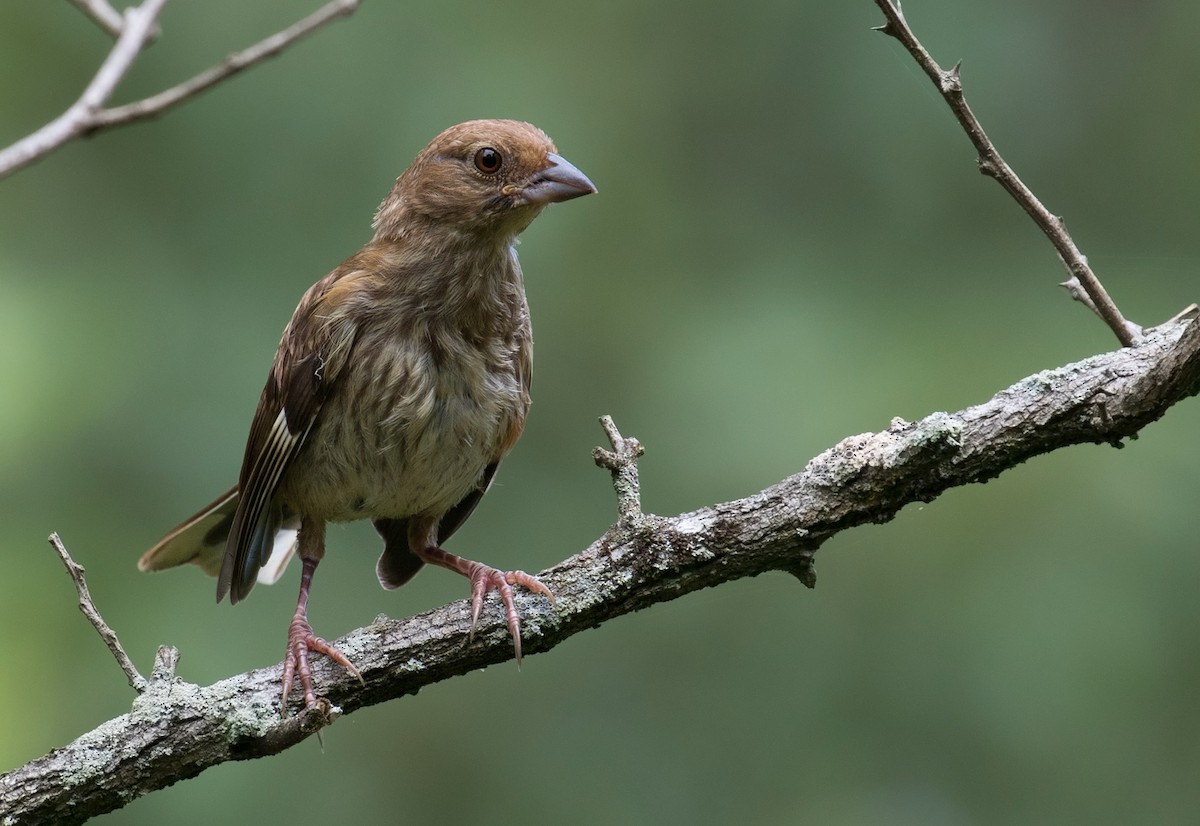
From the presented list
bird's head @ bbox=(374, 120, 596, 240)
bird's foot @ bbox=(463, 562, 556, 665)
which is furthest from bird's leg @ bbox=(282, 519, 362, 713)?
bird's head @ bbox=(374, 120, 596, 240)

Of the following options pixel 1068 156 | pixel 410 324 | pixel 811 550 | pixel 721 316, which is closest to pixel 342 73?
pixel 721 316

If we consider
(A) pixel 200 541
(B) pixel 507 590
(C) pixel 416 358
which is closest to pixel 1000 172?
(B) pixel 507 590

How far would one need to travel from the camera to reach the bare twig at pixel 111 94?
6.95 feet

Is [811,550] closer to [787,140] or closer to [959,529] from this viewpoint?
[959,529]

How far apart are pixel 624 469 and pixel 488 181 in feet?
3.52

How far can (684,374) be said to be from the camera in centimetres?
536

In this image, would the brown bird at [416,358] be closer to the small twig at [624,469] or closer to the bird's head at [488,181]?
the bird's head at [488,181]

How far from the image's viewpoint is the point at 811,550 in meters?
2.86

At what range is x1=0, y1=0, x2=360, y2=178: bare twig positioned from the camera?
2119 mm

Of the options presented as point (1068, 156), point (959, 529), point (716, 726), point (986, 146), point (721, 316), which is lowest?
point (716, 726)

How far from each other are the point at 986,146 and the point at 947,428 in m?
0.57

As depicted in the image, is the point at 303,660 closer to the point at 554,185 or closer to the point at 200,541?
the point at 200,541

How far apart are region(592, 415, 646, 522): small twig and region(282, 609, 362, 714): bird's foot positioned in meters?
0.71

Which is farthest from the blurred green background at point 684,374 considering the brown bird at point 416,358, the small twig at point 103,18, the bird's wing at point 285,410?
the small twig at point 103,18
